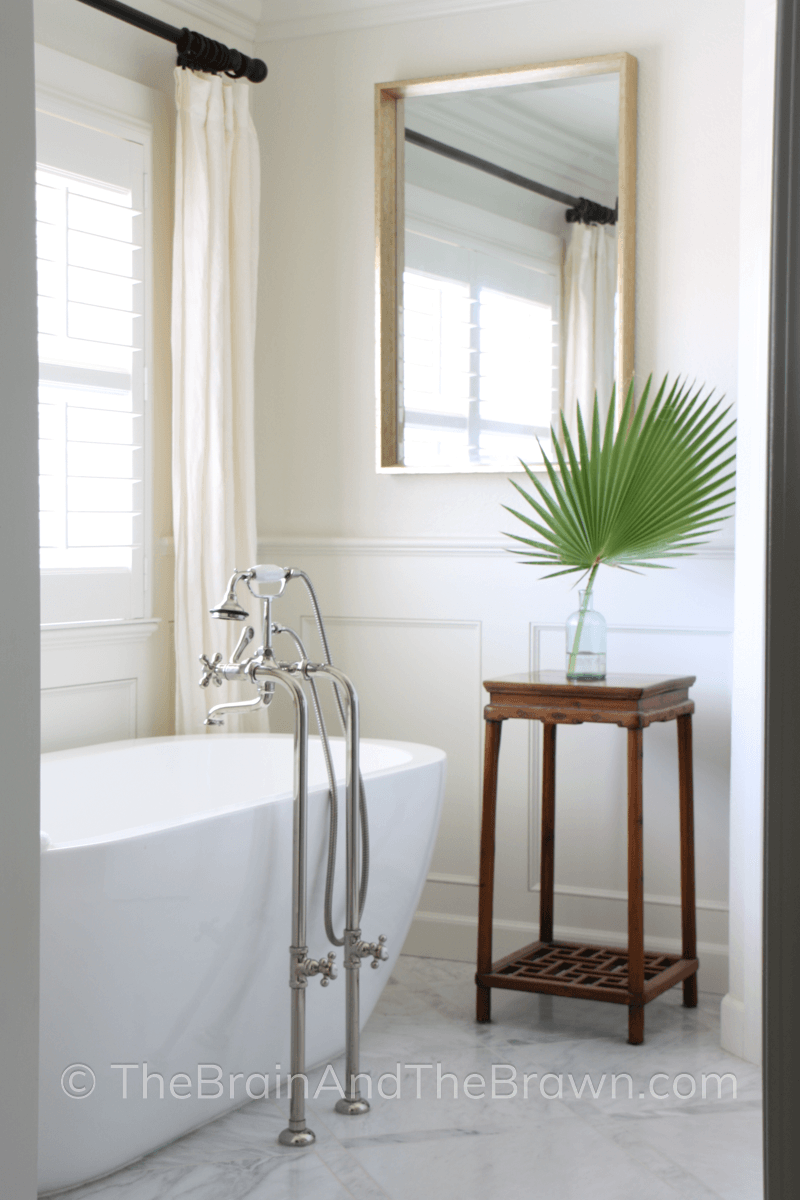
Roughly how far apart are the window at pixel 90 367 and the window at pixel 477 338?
29.9 inches

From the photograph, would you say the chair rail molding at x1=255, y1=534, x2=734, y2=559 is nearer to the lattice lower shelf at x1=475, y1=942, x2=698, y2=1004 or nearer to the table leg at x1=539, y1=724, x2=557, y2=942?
the table leg at x1=539, y1=724, x2=557, y2=942

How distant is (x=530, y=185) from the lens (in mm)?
3244

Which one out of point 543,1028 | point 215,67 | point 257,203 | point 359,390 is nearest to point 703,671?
point 543,1028

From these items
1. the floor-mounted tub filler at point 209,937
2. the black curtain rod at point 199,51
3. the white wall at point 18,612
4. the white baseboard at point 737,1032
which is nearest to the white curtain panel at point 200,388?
the black curtain rod at point 199,51

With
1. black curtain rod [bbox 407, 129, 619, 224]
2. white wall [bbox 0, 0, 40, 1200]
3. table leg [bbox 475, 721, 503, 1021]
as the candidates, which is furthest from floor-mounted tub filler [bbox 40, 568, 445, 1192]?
black curtain rod [bbox 407, 129, 619, 224]

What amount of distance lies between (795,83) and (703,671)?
8.54 feet

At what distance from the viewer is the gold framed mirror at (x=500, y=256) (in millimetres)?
3145

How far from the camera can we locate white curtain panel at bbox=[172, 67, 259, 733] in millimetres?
3135

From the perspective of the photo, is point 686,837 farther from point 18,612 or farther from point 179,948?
point 18,612

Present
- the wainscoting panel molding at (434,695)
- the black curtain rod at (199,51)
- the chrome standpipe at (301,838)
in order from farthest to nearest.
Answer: the wainscoting panel molding at (434,695) → the black curtain rod at (199,51) → the chrome standpipe at (301,838)

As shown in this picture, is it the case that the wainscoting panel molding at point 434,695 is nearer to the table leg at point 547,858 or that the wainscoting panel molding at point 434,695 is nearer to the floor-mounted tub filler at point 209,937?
the table leg at point 547,858

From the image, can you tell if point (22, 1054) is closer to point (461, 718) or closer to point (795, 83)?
point (795, 83)

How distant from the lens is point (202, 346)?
314 centimetres

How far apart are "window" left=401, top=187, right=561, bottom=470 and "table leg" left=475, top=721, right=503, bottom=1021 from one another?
2.76 feet
